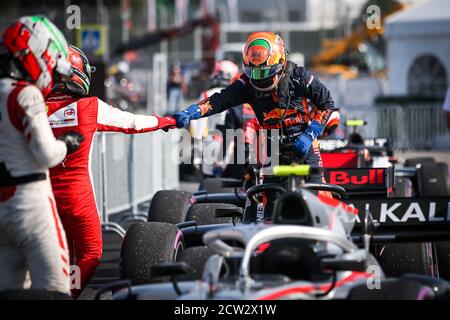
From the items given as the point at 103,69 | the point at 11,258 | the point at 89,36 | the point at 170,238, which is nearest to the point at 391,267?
the point at 170,238

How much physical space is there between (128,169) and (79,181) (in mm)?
6356

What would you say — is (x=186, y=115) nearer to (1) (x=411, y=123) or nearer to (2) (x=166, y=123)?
(2) (x=166, y=123)

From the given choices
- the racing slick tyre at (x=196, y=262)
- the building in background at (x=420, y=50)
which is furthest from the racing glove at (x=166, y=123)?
the building in background at (x=420, y=50)

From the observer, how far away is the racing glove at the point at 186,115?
789 cm

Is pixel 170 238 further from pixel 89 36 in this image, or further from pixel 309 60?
pixel 309 60

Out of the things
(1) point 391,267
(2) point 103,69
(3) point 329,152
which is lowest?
(1) point 391,267

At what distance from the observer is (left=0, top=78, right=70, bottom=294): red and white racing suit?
586 centimetres

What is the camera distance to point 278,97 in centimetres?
836

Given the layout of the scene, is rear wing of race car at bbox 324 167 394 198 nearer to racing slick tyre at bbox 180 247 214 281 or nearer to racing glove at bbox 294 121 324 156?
racing glove at bbox 294 121 324 156

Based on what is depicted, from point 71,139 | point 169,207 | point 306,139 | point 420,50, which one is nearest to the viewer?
point 71,139

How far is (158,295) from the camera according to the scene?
19.7 feet

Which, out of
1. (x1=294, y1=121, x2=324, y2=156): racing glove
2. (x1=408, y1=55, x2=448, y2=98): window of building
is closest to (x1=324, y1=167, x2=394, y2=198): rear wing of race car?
(x1=294, y1=121, x2=324, y2=156): racing glove

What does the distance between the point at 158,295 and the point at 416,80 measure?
23.3 m

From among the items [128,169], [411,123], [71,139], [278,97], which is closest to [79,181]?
[71,139]
